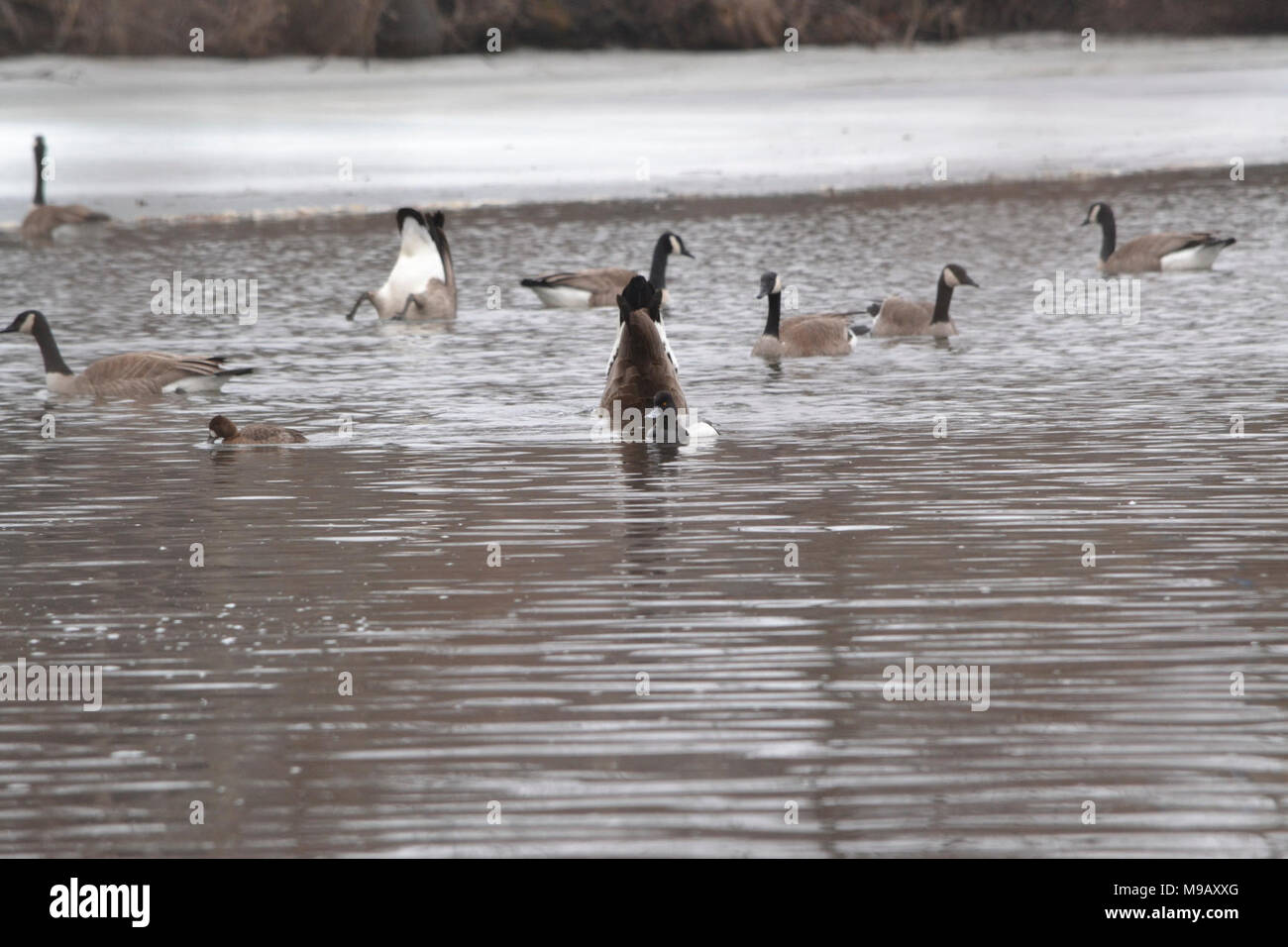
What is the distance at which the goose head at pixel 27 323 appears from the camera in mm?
13117

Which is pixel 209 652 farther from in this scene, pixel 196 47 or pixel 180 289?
pixel 196 47

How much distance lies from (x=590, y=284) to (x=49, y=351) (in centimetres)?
472

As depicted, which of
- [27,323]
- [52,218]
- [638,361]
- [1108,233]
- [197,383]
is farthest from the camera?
[52,218]

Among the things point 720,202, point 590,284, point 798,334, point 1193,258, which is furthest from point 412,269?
point 720,202

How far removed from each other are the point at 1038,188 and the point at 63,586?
Answer: 62.9 feet

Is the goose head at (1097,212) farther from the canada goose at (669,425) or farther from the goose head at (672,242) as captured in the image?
the canada goose at (669,425)

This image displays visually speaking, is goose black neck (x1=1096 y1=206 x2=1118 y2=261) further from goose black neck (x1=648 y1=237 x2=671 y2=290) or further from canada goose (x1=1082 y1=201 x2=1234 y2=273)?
goose black neck (x1=648 y1=237 x2=671 y2=290)

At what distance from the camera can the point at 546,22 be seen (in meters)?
38.5

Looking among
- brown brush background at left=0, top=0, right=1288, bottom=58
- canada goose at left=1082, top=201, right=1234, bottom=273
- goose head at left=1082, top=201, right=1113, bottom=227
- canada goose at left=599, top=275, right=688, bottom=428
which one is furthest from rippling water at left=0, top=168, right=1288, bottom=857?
brown brush background at left=0, top=0, right=1288, bottom=58

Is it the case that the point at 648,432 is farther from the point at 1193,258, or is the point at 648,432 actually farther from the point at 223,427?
the point at 1193,258

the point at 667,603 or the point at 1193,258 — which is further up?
the point at 1193,258

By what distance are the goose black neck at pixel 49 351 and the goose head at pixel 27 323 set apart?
2 centimetres

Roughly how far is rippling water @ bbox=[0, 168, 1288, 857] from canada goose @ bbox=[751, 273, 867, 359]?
16 cm

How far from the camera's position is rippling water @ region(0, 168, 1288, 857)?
507 centimetres
